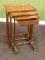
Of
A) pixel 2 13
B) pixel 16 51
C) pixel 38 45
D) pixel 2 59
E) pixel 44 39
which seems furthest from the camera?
pixel 2 13

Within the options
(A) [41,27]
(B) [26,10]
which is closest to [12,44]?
(B) [26,10]

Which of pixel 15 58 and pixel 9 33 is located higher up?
pixel 9 33

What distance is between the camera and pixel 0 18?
165 inches

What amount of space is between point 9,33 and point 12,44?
287mm

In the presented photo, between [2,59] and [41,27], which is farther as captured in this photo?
[41,27]

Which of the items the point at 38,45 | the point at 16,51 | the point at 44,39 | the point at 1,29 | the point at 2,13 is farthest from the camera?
the point at 2,13

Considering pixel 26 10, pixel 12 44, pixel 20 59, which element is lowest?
pixel 20 59

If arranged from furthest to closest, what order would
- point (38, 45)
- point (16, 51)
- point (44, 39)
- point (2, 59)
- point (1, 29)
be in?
point (1, 29) < point (44, 39) < point (38, 45) < point (16, 51) < point (2, 59)

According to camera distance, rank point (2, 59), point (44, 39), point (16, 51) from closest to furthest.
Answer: point (2, 59)
point (16, 51)
point (44, 39)

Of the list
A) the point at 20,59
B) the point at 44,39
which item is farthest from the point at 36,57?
the point at 44,39

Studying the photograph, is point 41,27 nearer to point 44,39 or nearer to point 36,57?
point 44,39

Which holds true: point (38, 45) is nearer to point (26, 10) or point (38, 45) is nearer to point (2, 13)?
point (26, 10)

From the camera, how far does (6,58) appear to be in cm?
275

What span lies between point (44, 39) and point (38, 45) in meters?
0.26
